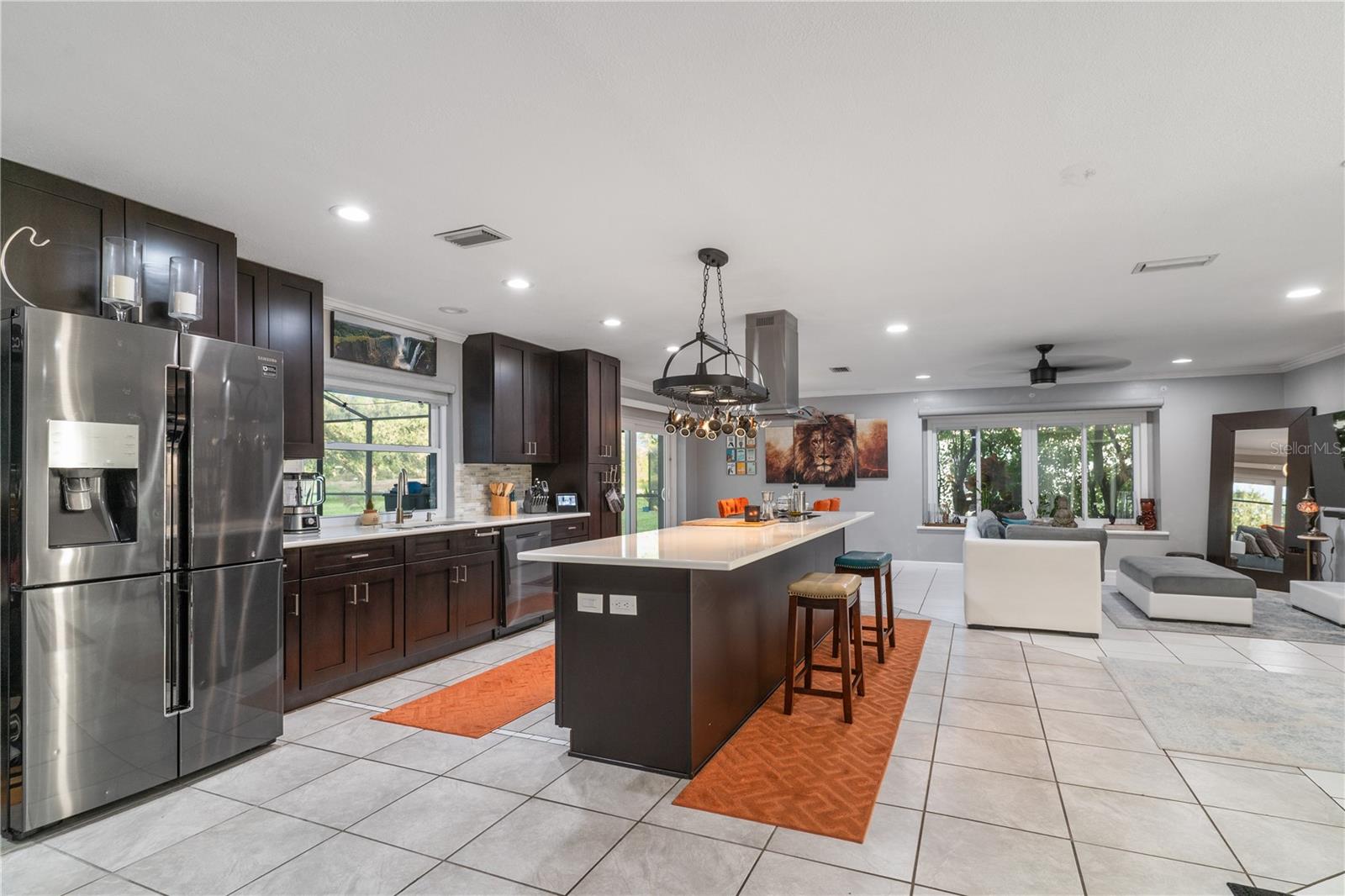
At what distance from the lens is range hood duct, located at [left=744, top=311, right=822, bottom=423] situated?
5.01m

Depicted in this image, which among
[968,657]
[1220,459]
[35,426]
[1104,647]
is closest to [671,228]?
[35,426]

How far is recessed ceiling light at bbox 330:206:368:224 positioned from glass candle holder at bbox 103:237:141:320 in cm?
82

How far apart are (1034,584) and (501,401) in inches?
184

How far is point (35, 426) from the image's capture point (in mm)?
2471

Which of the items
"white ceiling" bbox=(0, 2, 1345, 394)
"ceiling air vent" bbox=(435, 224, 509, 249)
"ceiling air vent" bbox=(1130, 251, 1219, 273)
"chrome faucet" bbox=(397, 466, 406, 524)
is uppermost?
"white ceiling" bbox=(0, 2, 1345, 394)

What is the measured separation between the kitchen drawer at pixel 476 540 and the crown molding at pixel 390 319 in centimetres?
171

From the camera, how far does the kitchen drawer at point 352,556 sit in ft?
12.6

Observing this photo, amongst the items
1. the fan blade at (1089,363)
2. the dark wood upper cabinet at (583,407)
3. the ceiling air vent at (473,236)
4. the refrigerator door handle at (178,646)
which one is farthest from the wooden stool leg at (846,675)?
the fan blade at (1089,363)

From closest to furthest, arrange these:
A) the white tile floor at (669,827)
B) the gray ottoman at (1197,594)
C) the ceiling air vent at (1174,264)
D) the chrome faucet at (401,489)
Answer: the white tile floor at (669,827)
the ceiling air vent at (1174,264)
the chrome faucet at (401,489)
the gray ottoman at (1197,594)

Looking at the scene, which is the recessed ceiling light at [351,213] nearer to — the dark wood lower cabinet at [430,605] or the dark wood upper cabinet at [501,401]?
the dark wood lower cabinet at [430,605]

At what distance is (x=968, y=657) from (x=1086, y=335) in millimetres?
3125

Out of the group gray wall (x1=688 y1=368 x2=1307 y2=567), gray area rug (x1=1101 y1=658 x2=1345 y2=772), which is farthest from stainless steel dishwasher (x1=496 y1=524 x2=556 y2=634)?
gray wall (x1=688 y1=368 x2=1307 y2=567)

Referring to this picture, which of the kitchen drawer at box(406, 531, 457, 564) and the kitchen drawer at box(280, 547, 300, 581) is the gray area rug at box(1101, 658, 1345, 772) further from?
the kitchen drawer at box(280, 547, 300, 581)

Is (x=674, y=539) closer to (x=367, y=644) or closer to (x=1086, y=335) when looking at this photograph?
(x=367, y=644)
